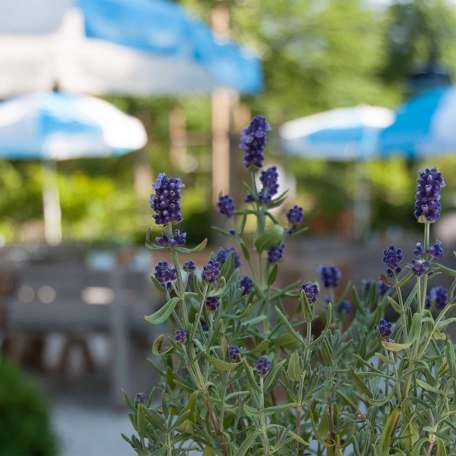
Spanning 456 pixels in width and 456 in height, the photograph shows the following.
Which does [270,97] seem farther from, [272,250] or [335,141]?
[272,250]

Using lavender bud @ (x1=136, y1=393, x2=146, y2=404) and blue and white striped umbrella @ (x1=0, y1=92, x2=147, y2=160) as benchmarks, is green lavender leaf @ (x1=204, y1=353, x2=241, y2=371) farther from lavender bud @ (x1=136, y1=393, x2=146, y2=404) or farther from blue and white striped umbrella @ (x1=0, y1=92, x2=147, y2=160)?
blue and white striped umbrella @ (x1=0, y1=92, x2=147, y2=160)

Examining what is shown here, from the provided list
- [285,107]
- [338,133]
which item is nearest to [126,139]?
[338,133]

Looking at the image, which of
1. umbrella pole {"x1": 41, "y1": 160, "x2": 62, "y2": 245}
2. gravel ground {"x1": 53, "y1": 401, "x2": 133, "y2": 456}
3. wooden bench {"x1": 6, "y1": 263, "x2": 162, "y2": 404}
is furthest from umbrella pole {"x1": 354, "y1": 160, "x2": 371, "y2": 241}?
gravel ground {"x1": 53, "y1": 401, "x2": 133, "y2": 456}

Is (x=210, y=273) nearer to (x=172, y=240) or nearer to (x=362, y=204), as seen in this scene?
(x=172, y=240)

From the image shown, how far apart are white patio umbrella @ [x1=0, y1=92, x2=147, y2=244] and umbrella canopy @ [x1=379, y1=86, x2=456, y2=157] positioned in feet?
7.45

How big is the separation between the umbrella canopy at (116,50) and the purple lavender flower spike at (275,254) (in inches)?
158

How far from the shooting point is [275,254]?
1390mm

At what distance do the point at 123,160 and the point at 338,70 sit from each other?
573 cm

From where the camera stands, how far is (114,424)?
6039mm

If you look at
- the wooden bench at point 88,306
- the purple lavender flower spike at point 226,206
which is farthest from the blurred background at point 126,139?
the purple lavender flower spike at point 226,206

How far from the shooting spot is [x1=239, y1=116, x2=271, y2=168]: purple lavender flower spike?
1.34m

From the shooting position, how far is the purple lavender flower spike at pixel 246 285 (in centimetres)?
137

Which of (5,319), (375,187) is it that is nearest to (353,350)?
(5,319)

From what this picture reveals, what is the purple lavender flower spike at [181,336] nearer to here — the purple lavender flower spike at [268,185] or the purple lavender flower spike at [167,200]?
the purple lavender flower spike at [167,200]
